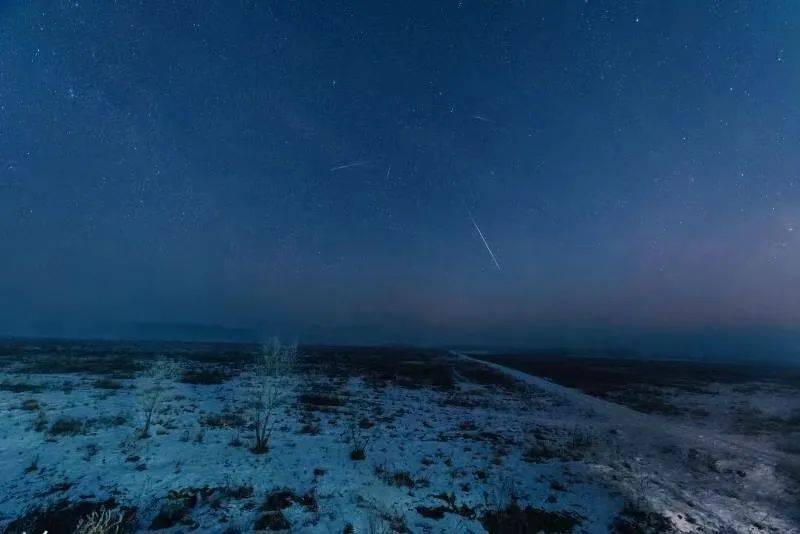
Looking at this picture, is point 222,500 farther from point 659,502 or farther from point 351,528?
point 659,502

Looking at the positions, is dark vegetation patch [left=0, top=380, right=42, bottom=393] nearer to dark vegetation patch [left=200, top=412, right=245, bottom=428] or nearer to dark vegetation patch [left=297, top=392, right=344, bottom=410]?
dark vegetation patch [left=200, top=412, right=245, bottom=428]

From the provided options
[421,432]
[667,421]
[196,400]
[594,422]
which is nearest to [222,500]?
[421,432]

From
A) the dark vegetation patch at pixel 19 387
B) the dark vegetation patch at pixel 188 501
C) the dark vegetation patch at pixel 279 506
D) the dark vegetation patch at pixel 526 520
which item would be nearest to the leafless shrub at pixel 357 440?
the dark vegetation patch at pixel 279 506

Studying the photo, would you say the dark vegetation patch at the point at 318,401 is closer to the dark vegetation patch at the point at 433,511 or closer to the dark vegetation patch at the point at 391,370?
the dark vegetation patch at the point at 391,370

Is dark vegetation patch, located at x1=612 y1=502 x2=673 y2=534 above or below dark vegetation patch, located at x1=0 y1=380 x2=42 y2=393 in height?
above

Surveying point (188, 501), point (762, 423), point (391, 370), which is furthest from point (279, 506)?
point (391, 370)

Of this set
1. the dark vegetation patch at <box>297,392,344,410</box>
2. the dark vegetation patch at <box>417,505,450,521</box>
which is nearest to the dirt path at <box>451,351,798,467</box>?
the dark vegetation patch at <box>417,505,450,521</box>
